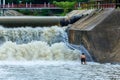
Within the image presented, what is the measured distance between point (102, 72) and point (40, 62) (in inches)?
250

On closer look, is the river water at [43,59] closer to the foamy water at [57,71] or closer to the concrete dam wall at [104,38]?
the foamy water at [57,71]

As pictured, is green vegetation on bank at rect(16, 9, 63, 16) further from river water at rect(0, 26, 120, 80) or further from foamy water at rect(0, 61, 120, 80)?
foamy water at rect(0, 61, 120, 80)

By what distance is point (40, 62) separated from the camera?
35750 millimetres

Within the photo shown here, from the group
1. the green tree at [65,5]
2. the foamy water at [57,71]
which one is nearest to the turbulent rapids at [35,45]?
the foamy water at [57,71]

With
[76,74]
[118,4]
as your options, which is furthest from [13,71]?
[118,4]

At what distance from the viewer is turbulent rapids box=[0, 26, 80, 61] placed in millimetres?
37594

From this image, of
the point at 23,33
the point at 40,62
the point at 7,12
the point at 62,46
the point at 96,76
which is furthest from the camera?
the point at 7,12

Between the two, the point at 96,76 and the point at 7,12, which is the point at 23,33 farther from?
the point at 7,12

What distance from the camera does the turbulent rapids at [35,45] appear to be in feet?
123

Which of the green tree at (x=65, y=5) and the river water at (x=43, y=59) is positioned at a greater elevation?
the green tree at (x=65, y=5)

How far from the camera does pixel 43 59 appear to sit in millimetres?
37281

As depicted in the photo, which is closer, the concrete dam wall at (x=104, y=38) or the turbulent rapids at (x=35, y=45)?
the concrete dam wall at (x=104, y=38)

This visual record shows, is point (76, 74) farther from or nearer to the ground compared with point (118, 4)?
nearer to the ground

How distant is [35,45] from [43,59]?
219cm
